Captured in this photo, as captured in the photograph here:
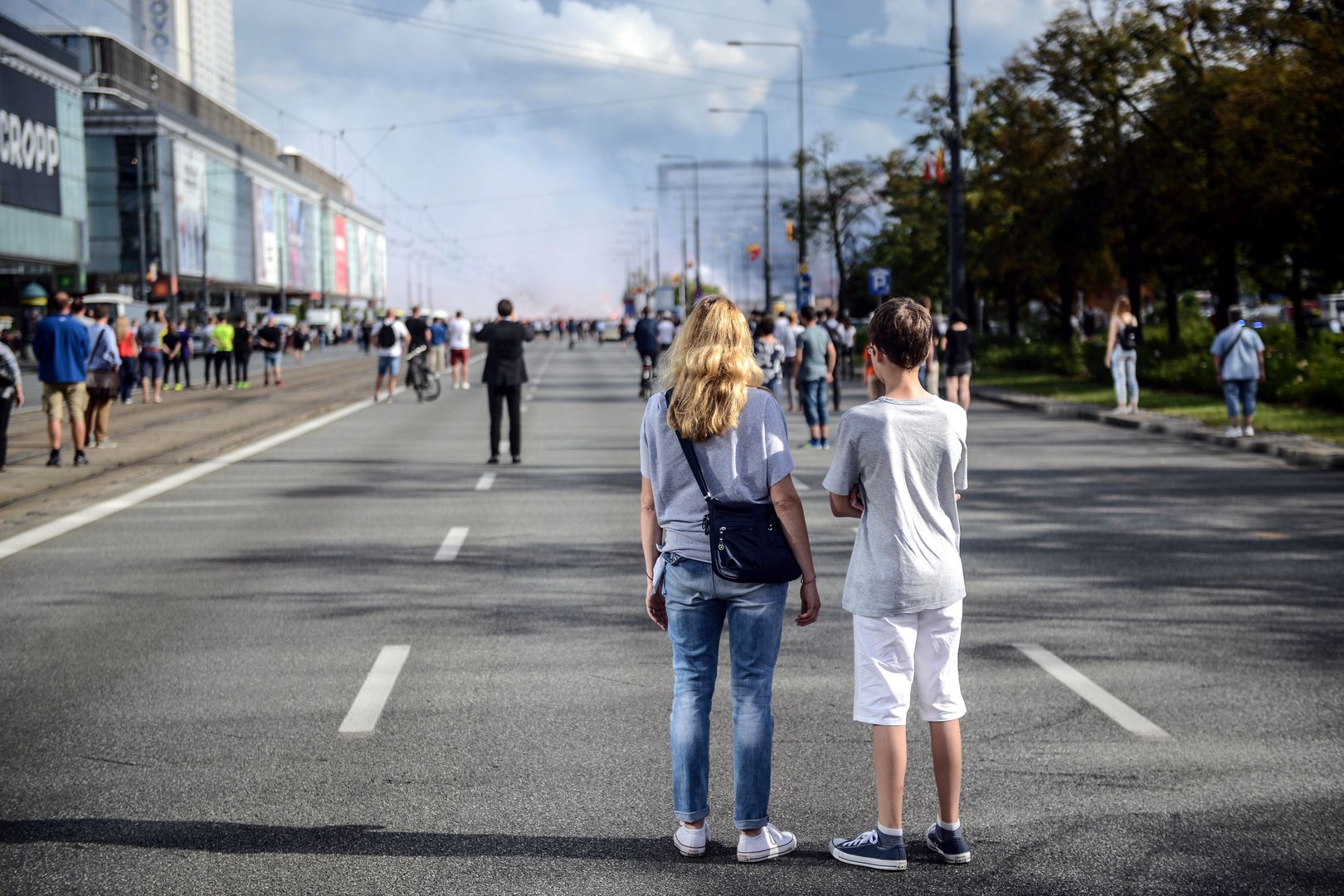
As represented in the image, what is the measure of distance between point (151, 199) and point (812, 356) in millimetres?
89104

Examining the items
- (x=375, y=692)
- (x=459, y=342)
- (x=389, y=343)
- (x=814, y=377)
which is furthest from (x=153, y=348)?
Result: (x=375, y=692)

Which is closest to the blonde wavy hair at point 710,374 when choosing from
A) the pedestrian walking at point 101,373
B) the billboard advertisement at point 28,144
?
the pedestrian walking at point 101,373

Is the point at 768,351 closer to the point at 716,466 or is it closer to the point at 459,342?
the point at 716,466

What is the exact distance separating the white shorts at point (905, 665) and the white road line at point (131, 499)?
317 inches

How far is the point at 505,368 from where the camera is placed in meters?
17.2

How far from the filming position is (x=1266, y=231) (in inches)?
1372

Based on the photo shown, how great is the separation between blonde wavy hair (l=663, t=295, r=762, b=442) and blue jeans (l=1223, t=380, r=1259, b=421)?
16740 millimetres

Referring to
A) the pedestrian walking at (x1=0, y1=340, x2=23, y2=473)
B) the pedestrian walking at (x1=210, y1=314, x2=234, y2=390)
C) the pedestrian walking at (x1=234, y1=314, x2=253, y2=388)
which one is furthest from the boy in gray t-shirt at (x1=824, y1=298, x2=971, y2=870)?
the pedestrian walking at (x1=210, y1=314, x2=234, y2=390)

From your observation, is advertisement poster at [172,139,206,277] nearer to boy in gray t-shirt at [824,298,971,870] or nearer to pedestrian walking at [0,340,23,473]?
pedestrian walking at [0,340,23,473]

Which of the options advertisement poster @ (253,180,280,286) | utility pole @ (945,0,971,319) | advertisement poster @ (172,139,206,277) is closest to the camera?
utility pole @ (945,0,971,319)

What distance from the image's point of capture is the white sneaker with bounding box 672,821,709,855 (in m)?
4.55

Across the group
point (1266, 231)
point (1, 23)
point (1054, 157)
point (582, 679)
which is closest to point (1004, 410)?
point (1266, 231)

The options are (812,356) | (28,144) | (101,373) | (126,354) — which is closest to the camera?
(101,373)

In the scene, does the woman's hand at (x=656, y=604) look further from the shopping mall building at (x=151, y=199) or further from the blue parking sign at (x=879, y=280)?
the shopping mall building at (x=151, y=199)
